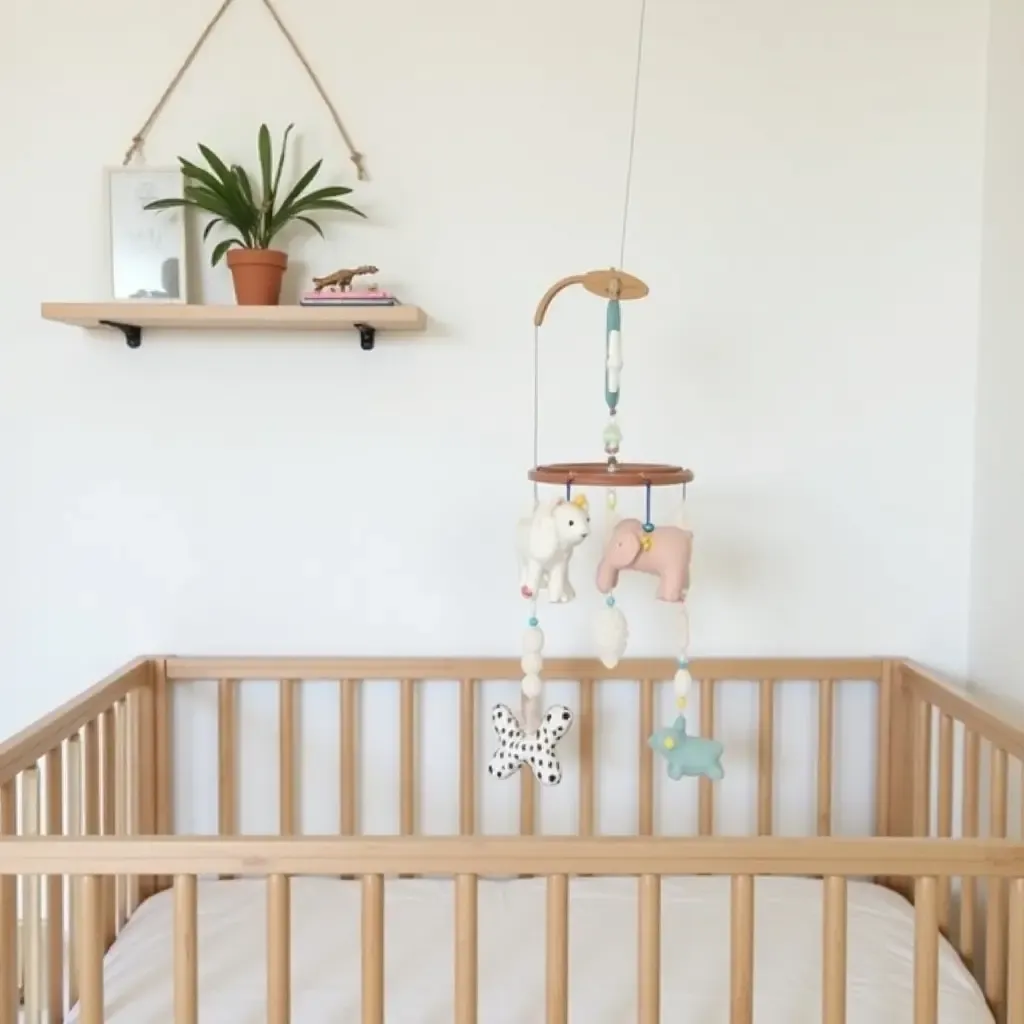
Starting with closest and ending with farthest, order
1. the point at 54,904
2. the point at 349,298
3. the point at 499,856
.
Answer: the point at 499,856, the point at 54,904, the point at 349,298

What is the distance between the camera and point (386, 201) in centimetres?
199

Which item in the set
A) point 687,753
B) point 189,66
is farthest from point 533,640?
point 189,66

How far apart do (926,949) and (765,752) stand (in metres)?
0.84

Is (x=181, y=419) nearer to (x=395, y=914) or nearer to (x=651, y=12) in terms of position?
(x=395, y=914)

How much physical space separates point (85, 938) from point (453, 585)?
0.97m

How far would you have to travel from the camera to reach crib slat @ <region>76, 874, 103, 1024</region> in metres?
1.20

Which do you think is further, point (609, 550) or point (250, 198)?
point (250, 198)

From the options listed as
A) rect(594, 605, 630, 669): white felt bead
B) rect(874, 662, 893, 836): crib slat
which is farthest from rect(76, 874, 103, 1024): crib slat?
rect(874, 662, 893, 836): crib slat

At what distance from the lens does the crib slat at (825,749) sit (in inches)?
79.1

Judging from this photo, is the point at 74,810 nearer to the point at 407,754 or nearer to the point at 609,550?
the point at 407,754

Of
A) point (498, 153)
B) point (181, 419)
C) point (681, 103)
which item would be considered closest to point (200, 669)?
point (181, 419)

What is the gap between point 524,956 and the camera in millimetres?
1651

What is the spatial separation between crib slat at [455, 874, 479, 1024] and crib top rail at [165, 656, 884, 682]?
81 cm

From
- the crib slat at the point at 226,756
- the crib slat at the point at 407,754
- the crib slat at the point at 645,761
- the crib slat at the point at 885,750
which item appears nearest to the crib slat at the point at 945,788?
the crib slat at the point at 885,750
